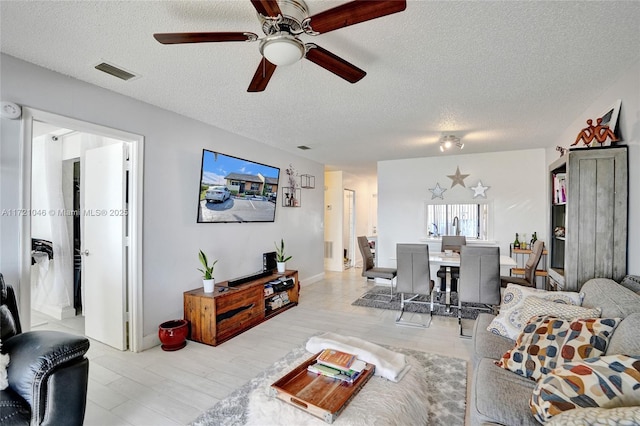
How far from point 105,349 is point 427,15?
12.8 feet

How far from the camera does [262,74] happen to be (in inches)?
74.2

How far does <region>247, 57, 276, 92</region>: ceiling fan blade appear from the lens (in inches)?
71.6

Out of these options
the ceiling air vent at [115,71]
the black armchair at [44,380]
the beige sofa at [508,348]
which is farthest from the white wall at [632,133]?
the ceiling air vent at [115,71]

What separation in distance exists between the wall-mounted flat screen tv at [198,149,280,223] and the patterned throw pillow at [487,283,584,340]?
3.12 m

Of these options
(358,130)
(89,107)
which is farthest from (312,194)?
(89,107)

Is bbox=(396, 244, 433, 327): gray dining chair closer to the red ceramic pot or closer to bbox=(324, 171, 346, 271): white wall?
the red ceramic pot

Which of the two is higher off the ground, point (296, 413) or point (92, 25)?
point (92, 25)

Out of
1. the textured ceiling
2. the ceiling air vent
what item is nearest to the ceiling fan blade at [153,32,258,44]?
the textured ceiling

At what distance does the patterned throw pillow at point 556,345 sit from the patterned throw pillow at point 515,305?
0.34m

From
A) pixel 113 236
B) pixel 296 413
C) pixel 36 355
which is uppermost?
pixel 113 236

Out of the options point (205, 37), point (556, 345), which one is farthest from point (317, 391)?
point (205, 37)

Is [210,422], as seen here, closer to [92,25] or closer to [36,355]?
[36,355]

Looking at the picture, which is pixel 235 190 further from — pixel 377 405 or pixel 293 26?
pixel 377 405

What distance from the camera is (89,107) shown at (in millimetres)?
2559
